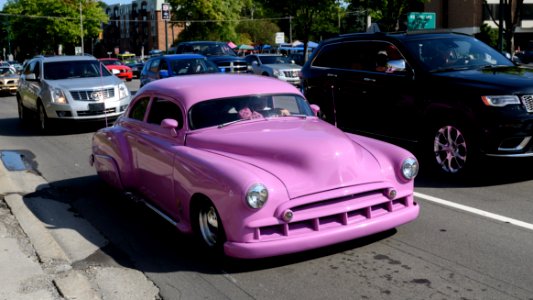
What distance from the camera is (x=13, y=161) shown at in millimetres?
10477

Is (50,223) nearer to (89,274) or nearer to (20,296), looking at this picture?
(89,274)

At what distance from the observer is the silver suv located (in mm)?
13625

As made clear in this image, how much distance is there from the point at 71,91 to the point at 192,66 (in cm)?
499

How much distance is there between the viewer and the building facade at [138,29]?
106 meters

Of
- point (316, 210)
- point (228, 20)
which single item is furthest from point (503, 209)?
point (228, 20)

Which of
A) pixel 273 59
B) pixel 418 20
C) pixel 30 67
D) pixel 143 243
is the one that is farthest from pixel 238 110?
pixel 418 20

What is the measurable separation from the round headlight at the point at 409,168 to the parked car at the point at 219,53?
19611 mm

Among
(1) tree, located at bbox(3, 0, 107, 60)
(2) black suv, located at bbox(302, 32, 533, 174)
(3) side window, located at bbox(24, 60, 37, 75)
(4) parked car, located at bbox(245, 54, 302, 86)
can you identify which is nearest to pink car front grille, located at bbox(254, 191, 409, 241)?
(2) black suv, located at bbox(302, 32, 533, 174)

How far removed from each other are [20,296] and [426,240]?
336 centimetres

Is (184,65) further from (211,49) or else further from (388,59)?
(388,59)

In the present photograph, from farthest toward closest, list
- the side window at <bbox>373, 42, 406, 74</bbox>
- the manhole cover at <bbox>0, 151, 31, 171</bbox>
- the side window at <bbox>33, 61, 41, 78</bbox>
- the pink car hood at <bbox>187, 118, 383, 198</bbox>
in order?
the side window at <bbox>33, 61, 41, 78</bbox> → the manhole cover at <bbox>0, 151, 31, 171</bbox> → the side window at <bbox>373, 42, 406, 74</bbox> → the pink car hood at <bbox>187, 118, 383, 198</bbox>

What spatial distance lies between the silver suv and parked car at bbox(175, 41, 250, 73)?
968 cm

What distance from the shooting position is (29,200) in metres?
7.51

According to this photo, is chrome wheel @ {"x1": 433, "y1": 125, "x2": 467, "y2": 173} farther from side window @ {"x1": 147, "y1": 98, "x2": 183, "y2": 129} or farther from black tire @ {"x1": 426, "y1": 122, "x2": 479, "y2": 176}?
side window @ {"x1": 147, "y1": 98, "x2": 183, "y2": 129}
